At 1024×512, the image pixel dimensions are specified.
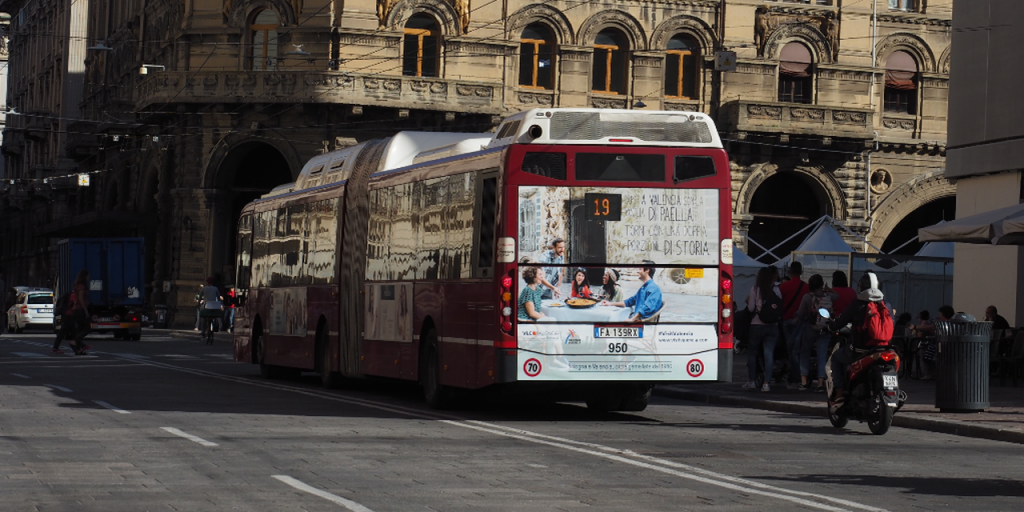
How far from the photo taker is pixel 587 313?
16094mm

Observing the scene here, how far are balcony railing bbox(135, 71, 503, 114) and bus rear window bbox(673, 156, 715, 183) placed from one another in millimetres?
29683

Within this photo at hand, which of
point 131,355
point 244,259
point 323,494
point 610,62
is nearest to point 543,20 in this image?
point 610,62

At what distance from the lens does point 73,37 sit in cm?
6775

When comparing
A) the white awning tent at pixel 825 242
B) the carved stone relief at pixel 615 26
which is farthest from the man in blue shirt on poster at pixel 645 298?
the carved stone relief at pixel 615 26

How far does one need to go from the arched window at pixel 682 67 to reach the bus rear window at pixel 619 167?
33641 mm

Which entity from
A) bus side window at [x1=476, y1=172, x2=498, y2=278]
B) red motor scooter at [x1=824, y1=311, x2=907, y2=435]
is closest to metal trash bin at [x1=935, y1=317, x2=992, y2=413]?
red motor scooter at [x1=824, y1=311, x2=907, y2=435]

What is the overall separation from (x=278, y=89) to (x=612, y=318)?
101ft

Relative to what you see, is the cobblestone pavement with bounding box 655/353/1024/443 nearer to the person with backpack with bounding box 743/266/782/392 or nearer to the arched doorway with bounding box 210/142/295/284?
the person with backpack with bounding box 743/266/782/392

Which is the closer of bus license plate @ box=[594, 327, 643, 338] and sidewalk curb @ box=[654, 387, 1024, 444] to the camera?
sidewalk curb @ box=[654, 387, 1024, 444]

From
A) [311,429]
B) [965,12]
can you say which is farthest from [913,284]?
[311,429]

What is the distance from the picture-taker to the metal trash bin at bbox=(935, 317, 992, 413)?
701 inches

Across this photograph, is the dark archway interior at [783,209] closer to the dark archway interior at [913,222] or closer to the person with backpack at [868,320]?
the dark archway interior at [913,222]

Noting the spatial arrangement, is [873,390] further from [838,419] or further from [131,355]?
[131,355]

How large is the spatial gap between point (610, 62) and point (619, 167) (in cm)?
3302
